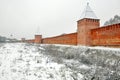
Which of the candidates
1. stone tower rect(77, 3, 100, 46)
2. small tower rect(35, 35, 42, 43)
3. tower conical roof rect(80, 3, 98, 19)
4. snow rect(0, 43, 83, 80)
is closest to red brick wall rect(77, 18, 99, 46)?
stone tower rect(77, 3, 100, 46)

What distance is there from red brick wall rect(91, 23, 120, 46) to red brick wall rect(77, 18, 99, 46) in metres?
1.67

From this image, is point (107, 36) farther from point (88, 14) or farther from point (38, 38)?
point (38, 38)

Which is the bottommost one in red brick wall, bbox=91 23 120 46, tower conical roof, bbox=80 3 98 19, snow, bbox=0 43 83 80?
snow, bbox=0 43 83 80

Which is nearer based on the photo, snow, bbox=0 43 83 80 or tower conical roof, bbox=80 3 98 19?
snow, bbox=0 43 83 80

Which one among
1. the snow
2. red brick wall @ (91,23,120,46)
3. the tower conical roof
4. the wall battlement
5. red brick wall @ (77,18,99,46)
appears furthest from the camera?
the tower conical roof

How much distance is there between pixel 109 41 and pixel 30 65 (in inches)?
269

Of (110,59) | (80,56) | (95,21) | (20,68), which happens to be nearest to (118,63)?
(110,59)

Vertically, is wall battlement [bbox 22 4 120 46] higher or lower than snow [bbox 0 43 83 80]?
higher

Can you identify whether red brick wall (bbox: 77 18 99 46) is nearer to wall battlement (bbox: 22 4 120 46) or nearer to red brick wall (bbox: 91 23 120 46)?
wall battlement (bbox: 22 4 120 46)

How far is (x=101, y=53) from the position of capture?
39.9 ft

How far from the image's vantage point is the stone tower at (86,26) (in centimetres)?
1711

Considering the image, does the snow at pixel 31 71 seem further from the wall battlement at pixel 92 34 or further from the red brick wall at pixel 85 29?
the red brick wall at pixel 85 29

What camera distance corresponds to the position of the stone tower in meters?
17.1

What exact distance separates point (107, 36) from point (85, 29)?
15.4 ft
